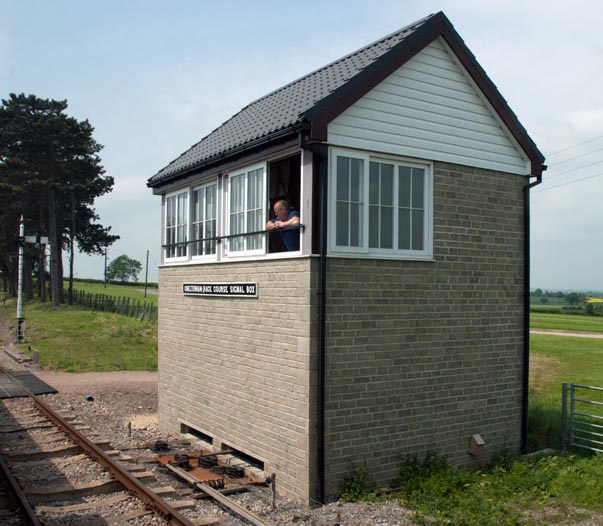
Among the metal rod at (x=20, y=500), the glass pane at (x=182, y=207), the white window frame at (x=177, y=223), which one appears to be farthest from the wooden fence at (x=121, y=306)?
the metal rod at (x=20, y=500)

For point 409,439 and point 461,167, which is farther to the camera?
point 461,167

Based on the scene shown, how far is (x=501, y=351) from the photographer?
32.7 ft

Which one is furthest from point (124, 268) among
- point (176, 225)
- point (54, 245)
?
point (176, 225)

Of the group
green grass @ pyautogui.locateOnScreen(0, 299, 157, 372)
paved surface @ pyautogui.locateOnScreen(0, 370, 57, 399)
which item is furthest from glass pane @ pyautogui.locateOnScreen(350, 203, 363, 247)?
green grass @ pyautogui.locateOnScreen(0, 299, 157, 372)

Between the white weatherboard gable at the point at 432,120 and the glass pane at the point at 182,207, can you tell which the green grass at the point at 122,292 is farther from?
the white weatherboard gable at the point at 432,120

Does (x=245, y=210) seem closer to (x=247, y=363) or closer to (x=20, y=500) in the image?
(x=247, y=363)

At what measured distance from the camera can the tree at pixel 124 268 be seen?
448 ft

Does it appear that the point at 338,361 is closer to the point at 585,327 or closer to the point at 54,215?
the point at 54,215

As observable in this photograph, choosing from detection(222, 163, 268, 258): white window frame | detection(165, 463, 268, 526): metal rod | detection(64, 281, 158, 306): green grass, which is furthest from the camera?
detection(64, 281, 158, 306): green grass

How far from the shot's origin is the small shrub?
814 cm

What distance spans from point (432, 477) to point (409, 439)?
0.61 meters

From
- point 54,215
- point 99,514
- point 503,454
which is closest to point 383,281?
point 503,454

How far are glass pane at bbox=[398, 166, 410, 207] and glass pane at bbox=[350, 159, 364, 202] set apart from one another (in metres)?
0.69

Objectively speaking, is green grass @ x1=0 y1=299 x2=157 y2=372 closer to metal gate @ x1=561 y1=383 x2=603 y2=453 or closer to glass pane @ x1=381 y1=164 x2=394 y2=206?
metal gate @ x1=561 y1=383 x2=603 y2=453
